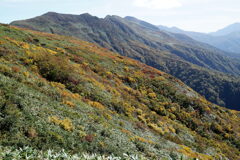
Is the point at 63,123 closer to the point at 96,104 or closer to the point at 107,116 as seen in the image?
the point at 107,116

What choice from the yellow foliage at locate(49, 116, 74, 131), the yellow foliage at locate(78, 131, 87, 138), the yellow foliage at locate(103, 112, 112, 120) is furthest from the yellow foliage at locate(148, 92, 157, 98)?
the yellow foliage at locate(49, 116, 74, 131)

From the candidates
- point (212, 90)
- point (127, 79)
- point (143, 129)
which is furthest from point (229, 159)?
point (212, 90)

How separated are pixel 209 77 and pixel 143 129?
558 ft

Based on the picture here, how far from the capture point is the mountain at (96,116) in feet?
31.3

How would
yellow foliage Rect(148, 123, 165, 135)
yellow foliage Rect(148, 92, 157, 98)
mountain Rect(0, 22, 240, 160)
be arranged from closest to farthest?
mountain Rect(0, 22, 240, 160) → yellow foliage Rect(148, 123, 165, 135) → yellow foliage Rect(148, 92, 157, 98)

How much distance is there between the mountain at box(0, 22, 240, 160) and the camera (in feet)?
31.3

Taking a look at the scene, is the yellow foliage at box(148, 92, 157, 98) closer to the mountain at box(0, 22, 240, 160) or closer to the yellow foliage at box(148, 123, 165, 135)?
the mountain at box(0, 22, 240, 160)

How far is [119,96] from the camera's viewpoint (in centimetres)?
2400

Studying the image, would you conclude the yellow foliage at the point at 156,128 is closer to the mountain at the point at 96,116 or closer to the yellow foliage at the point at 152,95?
the mountain at the point at 96,116

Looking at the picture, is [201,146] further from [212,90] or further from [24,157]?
[212,90]

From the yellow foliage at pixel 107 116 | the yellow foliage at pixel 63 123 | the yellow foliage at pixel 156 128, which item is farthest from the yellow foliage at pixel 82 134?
the yellow foliage at pixel 156 128

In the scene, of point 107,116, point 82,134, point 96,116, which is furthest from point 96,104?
point 82,134

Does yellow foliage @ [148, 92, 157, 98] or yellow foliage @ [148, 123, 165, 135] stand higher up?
yellow foliage @ [148, 92, 157, 98]

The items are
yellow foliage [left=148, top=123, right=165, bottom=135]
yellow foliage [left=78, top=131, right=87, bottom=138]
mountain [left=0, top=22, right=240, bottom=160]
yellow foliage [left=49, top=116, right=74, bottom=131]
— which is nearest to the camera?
mountain [left=0, top=22, right=240, bottom=160]
